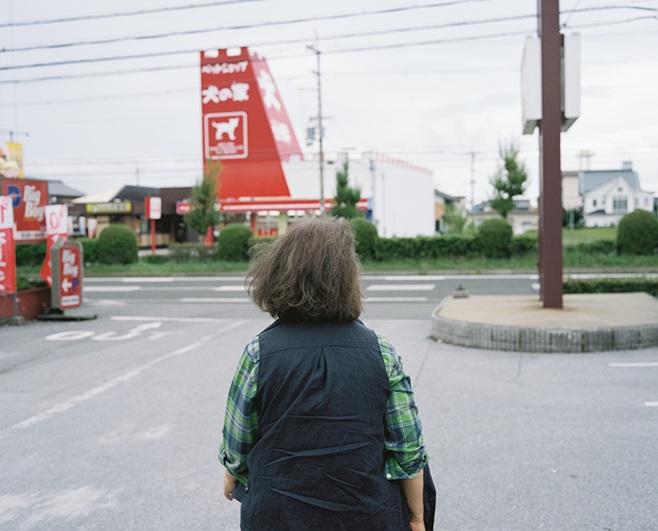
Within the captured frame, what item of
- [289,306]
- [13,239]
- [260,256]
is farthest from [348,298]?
[13,239]

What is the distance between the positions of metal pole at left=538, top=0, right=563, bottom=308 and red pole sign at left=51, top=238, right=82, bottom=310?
9109 mm

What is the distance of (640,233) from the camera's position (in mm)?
25766

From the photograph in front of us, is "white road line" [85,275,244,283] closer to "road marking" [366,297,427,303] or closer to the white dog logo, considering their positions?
"road marking" [366,297,427,303]

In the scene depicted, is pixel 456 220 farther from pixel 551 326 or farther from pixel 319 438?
pixel 319 438

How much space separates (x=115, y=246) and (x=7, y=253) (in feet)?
57.0

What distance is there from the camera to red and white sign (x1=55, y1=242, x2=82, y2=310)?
46.7ft

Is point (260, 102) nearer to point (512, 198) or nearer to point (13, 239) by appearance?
point (512, 198)

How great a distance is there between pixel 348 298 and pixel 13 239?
12.8 m

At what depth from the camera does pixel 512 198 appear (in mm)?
34375

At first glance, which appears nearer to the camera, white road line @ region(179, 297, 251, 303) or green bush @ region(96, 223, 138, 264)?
white road line @ region(179, 297, 251, 303)

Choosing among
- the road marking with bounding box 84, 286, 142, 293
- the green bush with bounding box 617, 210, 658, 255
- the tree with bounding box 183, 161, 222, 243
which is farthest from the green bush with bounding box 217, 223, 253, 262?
the green bush with bounding box 617, 210, 658, 255

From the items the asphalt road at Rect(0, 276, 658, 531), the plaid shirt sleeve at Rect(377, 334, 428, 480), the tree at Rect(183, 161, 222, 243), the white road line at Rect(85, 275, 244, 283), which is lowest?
the asphalt road at Rect(0, 276, 658, 531)

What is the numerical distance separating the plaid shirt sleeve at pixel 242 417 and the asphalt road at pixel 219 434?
2.02m

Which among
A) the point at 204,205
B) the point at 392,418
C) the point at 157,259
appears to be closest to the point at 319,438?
the point at 392,418
